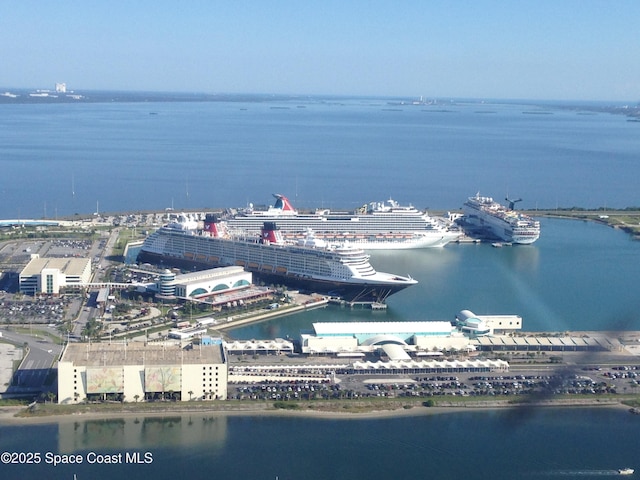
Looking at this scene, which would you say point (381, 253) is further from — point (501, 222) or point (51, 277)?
point (51, 277)

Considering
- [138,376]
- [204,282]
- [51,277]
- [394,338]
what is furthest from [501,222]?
[138,376]

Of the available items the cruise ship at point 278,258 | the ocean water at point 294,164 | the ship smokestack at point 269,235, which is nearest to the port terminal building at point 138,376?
the cruise ship at point 278,258

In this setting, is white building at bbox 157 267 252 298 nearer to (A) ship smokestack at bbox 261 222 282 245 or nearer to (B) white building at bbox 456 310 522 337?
(A) ship smokestack at bbox 261 222 282 245

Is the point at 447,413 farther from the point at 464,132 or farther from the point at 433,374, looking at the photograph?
the point at 464,132

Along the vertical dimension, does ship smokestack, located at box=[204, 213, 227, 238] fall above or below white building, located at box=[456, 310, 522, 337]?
above

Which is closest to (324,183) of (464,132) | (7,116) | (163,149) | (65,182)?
→ (65,182)

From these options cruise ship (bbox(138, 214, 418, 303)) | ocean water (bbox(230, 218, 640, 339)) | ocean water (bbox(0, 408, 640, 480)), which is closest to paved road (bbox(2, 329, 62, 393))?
ocean water (bbox(0, 408, 640, 480))
